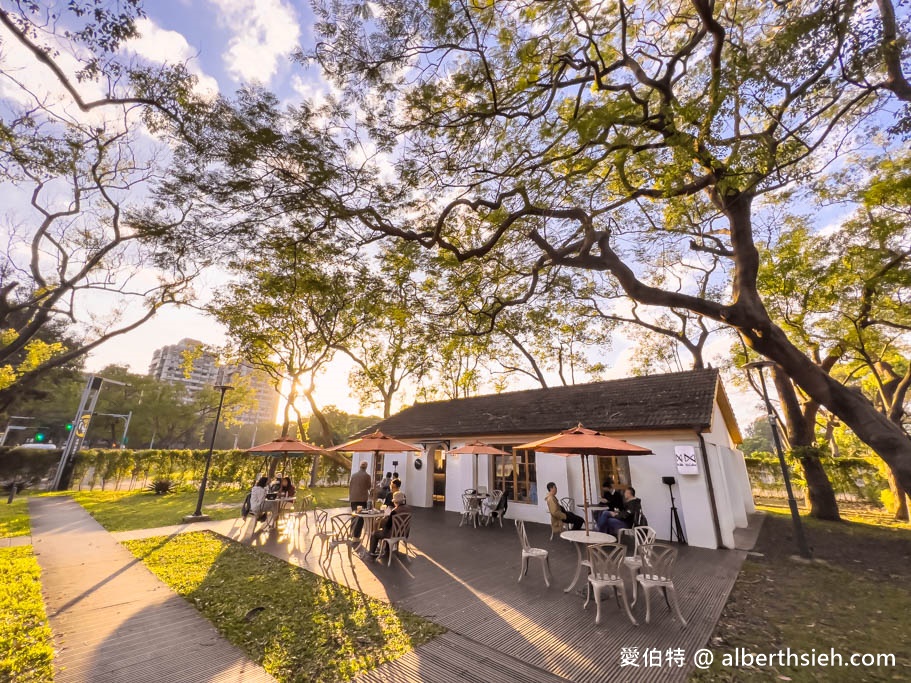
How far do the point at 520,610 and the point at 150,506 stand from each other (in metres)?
16.5

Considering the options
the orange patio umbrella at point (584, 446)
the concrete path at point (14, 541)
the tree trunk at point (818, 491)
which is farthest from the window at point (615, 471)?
the concrete path at point (14, 541)

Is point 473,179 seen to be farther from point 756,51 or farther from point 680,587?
point 680,587

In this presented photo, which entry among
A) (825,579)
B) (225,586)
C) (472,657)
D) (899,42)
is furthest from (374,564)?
(899,42)

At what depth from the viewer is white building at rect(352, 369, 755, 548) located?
9.27m

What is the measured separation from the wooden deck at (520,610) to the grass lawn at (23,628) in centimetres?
348

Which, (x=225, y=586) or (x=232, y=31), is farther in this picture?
(x=232, y=31)

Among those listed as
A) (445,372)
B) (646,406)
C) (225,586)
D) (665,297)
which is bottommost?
(225,586)

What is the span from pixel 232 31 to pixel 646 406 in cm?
1389

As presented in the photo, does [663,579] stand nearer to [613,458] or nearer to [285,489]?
[613,458]

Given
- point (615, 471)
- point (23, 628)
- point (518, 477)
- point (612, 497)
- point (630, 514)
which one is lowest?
point (23, 628)

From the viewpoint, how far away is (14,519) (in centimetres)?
1077

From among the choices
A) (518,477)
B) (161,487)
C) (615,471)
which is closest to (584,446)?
(615,471)

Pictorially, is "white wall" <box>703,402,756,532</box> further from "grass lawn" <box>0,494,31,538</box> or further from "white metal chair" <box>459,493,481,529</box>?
"grass lawn" <box>0,494,31,538</box>

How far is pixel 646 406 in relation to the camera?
11.3m
